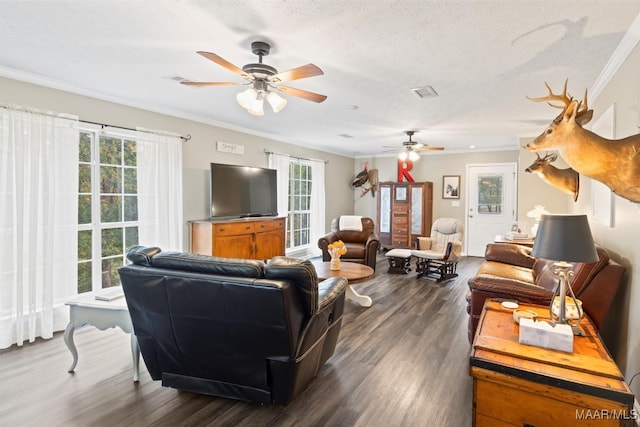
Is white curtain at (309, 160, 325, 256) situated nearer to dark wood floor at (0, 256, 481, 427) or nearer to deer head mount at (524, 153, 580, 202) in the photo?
dark wood floor at (0, 256, 481, 427)

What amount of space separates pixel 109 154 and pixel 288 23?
9.17 feet

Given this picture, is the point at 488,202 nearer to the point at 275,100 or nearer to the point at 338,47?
the point at 338,47

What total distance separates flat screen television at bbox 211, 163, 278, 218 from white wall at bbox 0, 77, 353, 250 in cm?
30

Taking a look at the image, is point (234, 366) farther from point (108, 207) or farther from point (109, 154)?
point (109, 154)

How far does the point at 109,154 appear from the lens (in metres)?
3.79

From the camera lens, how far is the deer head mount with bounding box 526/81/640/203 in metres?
1.93

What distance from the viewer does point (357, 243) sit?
584 cm

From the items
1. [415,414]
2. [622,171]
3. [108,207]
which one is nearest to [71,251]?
[108,207]

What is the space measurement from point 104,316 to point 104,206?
1.79 meters

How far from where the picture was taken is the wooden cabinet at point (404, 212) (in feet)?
24.6

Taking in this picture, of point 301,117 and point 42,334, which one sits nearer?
point 42,334

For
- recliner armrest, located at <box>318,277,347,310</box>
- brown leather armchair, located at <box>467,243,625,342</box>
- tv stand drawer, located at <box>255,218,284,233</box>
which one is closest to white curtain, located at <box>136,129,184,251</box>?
tv stand drawer, located at <box>255,218,284,233</box>

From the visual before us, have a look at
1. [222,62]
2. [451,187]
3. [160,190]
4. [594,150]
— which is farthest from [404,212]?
[222,62]

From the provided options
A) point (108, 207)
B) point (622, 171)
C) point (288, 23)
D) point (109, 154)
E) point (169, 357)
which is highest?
point (288, 23)
